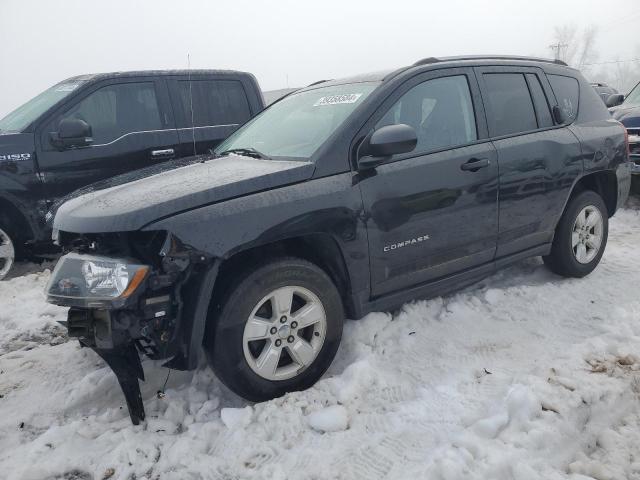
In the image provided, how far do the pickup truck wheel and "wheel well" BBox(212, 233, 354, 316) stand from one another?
3.59 meters

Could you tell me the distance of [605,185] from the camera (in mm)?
4414

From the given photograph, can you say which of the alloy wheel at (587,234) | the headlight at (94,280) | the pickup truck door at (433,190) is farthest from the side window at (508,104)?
the headlight at (94,280)

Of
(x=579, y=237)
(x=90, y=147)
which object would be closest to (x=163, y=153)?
(x=90, y=147)

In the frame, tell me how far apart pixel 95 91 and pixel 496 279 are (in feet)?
14.5

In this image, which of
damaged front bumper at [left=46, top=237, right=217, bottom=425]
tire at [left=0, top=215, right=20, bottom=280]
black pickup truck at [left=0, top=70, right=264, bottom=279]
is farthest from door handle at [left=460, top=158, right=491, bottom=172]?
tire at [left=0, top=215, right=20, bottom=280]

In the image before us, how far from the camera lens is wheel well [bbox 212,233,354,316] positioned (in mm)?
2578

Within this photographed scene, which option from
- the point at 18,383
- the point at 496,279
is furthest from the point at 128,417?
the point at 496,279

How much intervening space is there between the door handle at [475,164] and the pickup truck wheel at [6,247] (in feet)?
14.7

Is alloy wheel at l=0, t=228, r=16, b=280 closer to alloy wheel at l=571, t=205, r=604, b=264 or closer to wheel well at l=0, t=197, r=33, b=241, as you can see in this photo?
wheel well at l=0, t=197, r=33, b=241

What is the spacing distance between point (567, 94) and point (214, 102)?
3.80 m

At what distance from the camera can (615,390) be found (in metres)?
2.52

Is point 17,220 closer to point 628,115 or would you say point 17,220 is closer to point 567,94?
point 567,94

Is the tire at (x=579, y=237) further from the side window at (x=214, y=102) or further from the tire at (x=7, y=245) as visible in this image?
the tire at (x=7, y=245)

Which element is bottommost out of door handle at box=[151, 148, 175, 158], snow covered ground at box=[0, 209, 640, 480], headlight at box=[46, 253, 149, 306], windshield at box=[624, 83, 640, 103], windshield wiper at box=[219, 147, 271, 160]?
snow covered ground at box=[0, 209, 640, 480]
